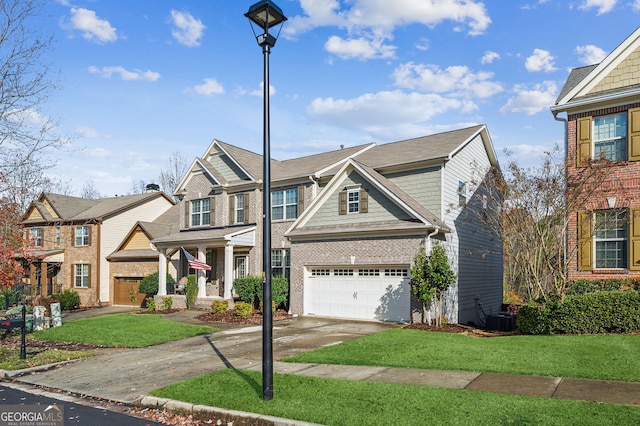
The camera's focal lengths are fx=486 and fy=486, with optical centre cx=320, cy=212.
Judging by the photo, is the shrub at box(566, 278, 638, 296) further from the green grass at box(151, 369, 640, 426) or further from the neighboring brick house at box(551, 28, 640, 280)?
the green grass at box(151, 369, 640, 426)

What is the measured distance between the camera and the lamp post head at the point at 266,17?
7.93m

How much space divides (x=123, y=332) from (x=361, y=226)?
32.5ft

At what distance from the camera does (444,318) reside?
17781 millimetres

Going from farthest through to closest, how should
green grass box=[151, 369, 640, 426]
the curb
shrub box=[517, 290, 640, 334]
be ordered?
shrub box=[517, 290, 640, 334] → the curb → green grass box=[151, 369, 640, 426]

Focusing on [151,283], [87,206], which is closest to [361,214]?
[151,283]

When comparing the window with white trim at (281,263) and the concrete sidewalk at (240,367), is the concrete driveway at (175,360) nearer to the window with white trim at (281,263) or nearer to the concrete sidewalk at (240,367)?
the concrete sidewalk at (240,367)

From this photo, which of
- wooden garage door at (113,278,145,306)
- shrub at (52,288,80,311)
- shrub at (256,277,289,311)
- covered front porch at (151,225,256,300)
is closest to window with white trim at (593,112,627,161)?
shrub at (256,277,289,311)

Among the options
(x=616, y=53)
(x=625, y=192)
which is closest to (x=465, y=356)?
(x=625, y=192)

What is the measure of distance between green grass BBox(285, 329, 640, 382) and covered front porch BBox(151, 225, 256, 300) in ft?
39.2

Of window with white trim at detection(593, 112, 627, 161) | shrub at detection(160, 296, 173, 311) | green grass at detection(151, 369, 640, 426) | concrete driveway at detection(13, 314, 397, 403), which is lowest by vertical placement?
shrub at detection(160, 296, 173, 311)

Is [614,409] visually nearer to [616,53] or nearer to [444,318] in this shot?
[444,318]

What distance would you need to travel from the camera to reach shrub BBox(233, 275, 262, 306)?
23.1 meters

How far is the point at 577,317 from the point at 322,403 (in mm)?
9071

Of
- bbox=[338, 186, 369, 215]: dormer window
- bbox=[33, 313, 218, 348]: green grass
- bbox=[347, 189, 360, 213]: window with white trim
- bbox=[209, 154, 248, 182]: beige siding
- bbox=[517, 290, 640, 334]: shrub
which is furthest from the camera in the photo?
bbox=[209, 154, 248, 182]: beige siding
